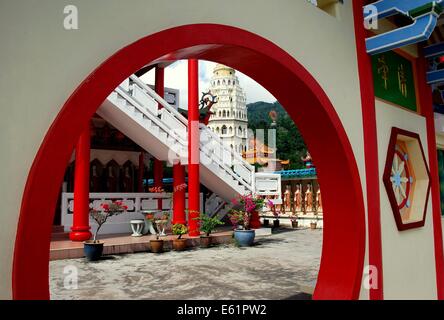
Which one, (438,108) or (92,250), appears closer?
(438,108)

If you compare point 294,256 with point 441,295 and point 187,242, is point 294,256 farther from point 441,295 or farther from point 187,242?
point 441,295

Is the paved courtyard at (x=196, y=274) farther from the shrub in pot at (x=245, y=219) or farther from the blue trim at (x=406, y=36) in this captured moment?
the blue trim at (x=406, y=36)

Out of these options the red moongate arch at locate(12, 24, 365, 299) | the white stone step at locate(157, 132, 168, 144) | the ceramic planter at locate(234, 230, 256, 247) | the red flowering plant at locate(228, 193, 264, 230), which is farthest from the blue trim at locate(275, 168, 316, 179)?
the red moongate arch at locate(12, 24, 365, 299)

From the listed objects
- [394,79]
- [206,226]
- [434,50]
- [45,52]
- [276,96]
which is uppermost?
[434,50]

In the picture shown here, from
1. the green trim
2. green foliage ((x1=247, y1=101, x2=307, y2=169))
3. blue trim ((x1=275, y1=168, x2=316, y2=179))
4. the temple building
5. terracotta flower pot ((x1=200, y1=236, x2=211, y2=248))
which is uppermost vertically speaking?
green foliage ((x1=247, y1=101, x2=307, y2=169))

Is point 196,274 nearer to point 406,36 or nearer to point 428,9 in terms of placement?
point 406,36

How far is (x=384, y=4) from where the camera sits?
3.85m

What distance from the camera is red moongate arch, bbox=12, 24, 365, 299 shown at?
5.39ft

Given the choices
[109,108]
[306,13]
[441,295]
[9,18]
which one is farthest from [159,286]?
[109,108]

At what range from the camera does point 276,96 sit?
3506mm

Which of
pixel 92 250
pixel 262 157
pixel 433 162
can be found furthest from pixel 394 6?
pixel 262 157

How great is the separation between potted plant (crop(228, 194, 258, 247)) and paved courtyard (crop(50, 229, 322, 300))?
339 mm

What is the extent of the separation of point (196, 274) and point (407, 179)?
3.88m

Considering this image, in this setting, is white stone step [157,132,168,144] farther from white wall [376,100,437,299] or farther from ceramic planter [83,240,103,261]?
white wall [376,100,437,299]
